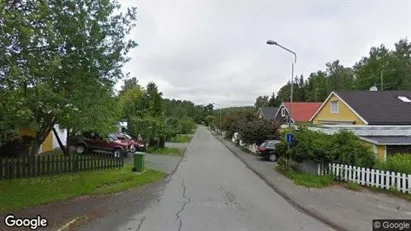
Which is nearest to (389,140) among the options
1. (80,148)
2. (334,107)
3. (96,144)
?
(334,107)

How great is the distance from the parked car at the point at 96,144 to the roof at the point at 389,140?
16246 millimetres

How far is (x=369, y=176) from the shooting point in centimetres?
1442

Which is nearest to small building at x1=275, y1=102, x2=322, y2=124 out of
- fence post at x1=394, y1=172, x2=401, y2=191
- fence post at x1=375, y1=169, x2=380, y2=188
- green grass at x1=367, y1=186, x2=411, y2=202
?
fence post at x1=375, y1=169, x2=380, y2=188

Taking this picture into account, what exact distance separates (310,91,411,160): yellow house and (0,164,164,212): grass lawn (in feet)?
37.8

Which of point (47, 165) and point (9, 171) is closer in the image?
point (9, 171)

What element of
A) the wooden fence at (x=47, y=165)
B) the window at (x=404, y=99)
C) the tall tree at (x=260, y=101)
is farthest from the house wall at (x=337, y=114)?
the tall tree at (x=260, y=101)

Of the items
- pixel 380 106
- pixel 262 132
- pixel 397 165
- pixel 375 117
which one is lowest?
pixel 397 165

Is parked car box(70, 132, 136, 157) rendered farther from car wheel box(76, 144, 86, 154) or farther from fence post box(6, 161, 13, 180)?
fence post box(6, 161, 13, 180)

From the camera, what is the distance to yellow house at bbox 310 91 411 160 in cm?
1841

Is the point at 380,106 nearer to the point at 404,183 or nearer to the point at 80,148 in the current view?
the point at 404,183

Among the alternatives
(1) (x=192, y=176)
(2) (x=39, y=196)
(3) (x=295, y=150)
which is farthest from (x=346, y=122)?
(2) (x=39, y=196)

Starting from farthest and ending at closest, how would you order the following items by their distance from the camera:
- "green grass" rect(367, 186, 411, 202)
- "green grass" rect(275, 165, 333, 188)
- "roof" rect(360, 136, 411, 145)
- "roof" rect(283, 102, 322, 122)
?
1. "roof" rect(283, 102, 322, 122)
2. "roof" rect(360, 136, 411, 145)
3. "green grass" rect(275, 165, 333, 188)
4. "green grass" rect(367, 186, 411, 202)

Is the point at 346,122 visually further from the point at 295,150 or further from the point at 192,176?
the point at 192,176

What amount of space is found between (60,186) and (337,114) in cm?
2524
